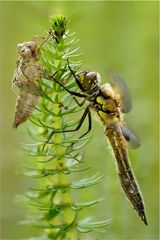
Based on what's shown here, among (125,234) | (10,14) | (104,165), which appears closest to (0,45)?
(10,14)

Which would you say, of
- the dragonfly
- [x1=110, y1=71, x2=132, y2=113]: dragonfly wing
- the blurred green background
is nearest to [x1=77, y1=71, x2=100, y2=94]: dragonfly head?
the dragonfly

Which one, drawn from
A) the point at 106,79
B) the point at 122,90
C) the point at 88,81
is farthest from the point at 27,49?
the point at 106,79

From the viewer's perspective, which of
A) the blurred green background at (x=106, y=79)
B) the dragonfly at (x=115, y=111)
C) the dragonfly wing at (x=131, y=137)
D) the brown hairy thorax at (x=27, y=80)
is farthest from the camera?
the blurred green background at (x=106, y=79)

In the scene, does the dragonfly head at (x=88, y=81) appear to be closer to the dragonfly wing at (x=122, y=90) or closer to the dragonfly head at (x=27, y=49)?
the dragonfly wing at (x=122, y=90)

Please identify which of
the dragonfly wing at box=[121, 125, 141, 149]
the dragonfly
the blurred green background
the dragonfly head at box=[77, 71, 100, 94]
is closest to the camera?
the dragonfly head at box=[77, 71, 100, 94]

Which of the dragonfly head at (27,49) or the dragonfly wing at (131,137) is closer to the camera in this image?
the dragonfly head at (27,49)

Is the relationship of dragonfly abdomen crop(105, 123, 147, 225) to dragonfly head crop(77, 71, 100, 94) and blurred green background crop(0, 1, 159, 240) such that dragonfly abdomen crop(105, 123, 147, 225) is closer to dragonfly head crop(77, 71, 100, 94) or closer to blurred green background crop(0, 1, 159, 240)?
dragonfly head crop(77, 71, 100, 94)

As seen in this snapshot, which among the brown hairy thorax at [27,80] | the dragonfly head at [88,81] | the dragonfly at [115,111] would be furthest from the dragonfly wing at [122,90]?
the brown hairy thorax at [27,80]
